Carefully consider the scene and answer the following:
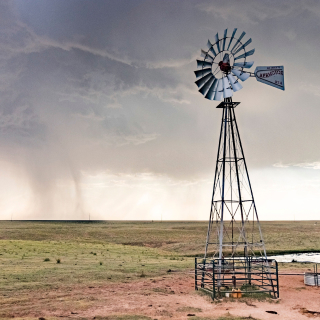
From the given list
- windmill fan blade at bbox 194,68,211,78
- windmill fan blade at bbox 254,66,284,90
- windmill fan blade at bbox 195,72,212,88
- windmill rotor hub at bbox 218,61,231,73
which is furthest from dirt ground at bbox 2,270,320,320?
windmill rotor hub at bbox 218,61,231,73

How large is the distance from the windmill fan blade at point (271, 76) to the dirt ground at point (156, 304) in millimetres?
12051

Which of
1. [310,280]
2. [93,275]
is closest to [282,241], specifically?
[310,280]

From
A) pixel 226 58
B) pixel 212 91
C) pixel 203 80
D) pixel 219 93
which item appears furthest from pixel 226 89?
pixel 226 58

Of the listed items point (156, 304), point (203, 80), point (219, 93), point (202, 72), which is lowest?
point (156, 304)

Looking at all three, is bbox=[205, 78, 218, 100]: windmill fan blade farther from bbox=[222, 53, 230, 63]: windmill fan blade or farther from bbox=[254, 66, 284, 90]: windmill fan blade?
bbox=[254, 66, 284, 90]: windmill fan blade

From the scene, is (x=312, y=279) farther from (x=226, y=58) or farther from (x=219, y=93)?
(x=226, y=58)

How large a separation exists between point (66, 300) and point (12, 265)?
13.5m

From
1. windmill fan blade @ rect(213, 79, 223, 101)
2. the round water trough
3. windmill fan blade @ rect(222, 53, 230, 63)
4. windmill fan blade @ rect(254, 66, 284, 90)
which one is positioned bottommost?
the round water trough

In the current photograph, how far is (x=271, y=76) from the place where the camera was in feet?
65.5

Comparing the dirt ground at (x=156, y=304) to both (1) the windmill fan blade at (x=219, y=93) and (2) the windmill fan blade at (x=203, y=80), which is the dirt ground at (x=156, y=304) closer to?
(1) the windmill fan blade at (x=219, y=93)

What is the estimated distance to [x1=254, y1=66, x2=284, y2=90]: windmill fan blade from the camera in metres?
19.7

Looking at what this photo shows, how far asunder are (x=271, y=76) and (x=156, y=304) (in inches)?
569

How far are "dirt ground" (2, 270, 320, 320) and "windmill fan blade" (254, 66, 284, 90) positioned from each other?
1205 centimetres

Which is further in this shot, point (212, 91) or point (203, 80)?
point (203, 80)
